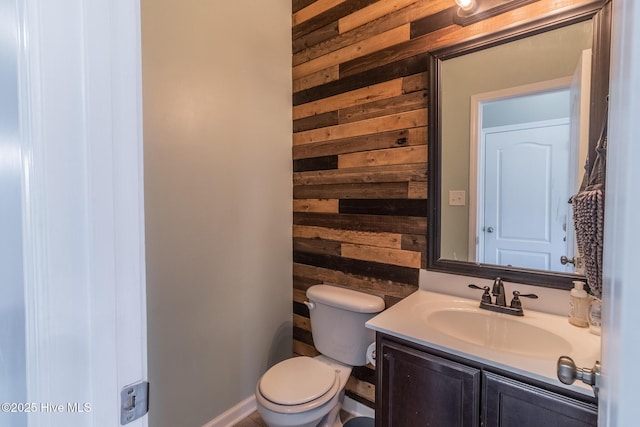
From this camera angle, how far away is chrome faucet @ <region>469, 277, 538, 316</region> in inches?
48.9

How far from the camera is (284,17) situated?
6.72ft

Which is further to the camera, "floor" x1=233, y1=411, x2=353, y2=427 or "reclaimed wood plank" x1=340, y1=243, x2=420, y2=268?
"floor" x1=233, y1=411, x2=353, y2=427

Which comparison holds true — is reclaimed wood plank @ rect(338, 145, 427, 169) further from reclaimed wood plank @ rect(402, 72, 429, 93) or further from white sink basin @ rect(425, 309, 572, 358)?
white sink basin @ rect(425, 309, 572, 358)

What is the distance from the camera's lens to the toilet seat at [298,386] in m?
1.36

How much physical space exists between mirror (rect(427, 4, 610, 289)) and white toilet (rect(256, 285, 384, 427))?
494 millimetres

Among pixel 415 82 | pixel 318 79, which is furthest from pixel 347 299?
pixel 318 79

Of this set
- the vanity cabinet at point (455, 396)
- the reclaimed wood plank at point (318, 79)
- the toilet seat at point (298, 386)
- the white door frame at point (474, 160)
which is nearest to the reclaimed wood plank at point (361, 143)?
the white door frame at point (474, 160)

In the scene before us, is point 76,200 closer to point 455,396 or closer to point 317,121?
point 455,396

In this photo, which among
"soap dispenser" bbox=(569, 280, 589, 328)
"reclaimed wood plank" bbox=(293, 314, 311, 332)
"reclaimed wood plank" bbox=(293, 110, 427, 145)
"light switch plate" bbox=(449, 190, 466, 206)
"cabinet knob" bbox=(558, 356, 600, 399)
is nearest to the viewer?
"cabinet knob" bbox=(558, 356, 600, 399)

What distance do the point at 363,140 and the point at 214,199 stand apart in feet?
2.90

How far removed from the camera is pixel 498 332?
123 cm

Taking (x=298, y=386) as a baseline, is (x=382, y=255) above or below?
above

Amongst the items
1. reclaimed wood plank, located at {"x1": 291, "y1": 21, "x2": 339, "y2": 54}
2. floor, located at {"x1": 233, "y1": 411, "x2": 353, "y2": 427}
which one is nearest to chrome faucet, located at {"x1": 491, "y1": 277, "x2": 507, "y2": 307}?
floor, located at {"x1": 233, "y1": 411, "x2": 353, "y2": 427}

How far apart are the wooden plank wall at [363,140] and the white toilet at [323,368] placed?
0.58ft
